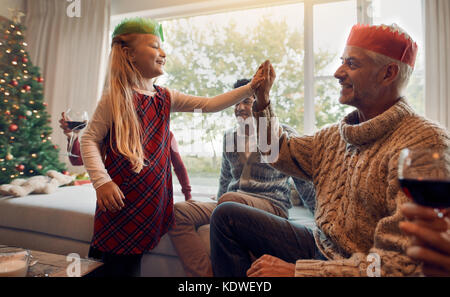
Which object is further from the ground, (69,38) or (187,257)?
(69,38)

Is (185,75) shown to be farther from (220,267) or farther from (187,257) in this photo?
(220,267)

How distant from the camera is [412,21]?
2.13 metres

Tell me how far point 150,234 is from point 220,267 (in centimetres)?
34

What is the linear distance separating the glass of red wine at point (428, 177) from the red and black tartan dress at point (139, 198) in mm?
911

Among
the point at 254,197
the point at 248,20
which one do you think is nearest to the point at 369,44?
the point at 254,197

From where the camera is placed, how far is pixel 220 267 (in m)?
0.95

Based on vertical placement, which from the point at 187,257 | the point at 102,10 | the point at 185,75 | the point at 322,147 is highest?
the point at 102,10

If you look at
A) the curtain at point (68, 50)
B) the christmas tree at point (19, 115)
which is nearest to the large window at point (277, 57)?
the curtain at point (68, 50)

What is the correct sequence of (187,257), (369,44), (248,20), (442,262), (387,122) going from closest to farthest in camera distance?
(442,262) → (387,122) → (369,44) → (187,257) → (248,20)

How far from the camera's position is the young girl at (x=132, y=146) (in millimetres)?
1064

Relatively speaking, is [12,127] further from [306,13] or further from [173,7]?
[306,13]

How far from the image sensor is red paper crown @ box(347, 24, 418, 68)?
2.86 feet

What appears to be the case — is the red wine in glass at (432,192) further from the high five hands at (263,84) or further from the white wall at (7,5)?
the white wall at (7,5)

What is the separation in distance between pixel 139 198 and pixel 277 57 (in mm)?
1916
